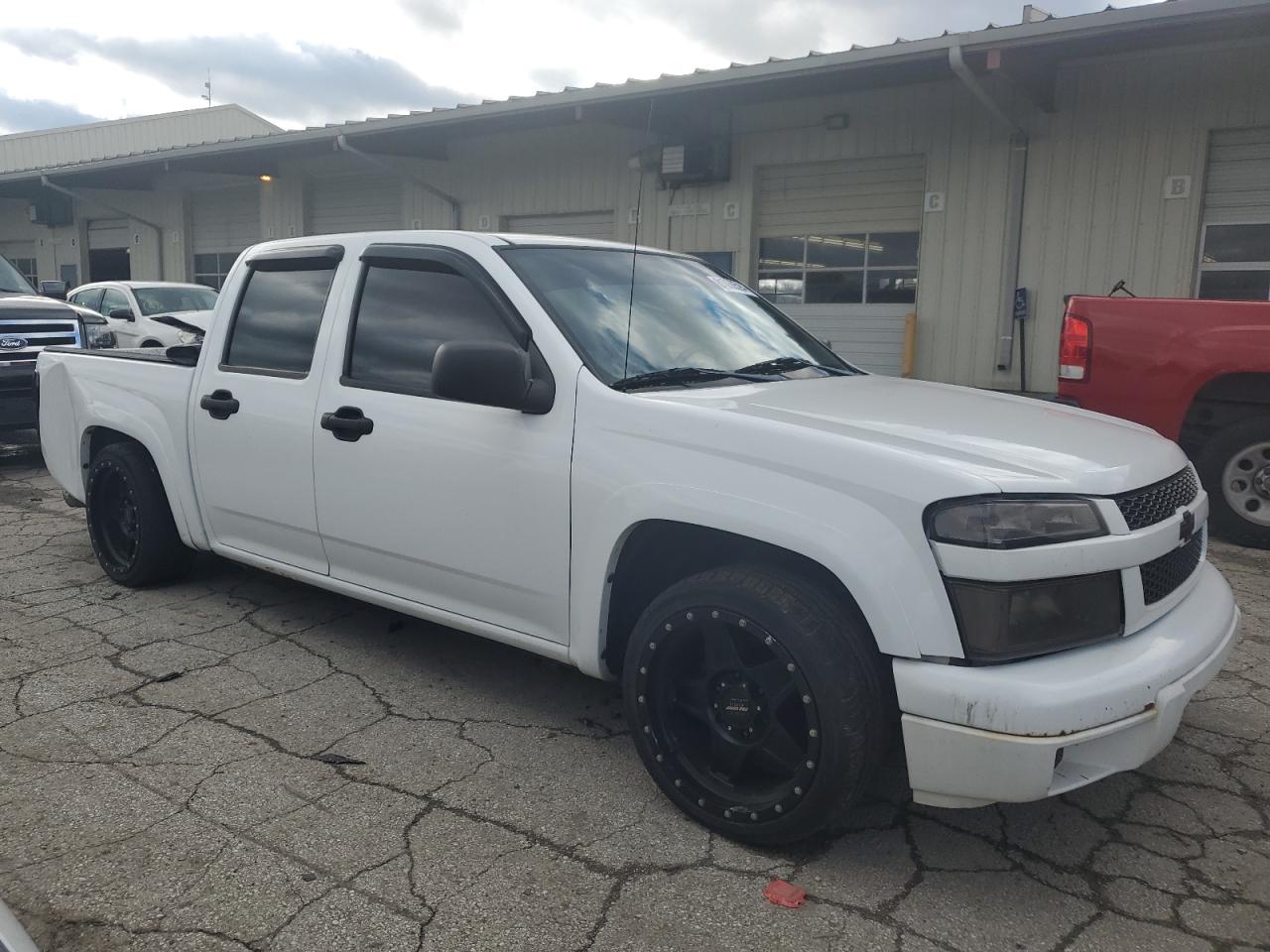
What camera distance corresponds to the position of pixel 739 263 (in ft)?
Answer: 44.1

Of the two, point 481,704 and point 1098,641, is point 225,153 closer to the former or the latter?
point 481,704

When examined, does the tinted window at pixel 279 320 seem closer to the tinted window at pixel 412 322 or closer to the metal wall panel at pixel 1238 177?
the tinted window at pixel 412 322

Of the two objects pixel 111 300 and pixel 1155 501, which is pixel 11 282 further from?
pixel 1155 501

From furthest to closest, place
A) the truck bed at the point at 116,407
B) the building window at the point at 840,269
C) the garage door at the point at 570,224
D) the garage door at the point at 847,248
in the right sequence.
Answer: the garage door at the point at 570,224 → the building window at the point at 840,269 → the garage door at the point at 847,248 → the truck bed at the point at 116,407

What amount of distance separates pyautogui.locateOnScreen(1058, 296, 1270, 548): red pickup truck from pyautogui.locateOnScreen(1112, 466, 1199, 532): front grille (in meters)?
3.43

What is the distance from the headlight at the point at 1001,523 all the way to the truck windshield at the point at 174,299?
47.2 ft

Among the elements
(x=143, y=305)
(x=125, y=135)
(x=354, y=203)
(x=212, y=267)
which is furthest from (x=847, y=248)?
(x=125, y=135)

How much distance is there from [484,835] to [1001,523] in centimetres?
162

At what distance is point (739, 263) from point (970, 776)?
11.7 metres

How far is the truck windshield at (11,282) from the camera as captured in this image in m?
9.50

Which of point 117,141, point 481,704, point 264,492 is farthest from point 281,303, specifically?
point 117,141

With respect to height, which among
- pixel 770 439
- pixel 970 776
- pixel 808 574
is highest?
pixel 770 439

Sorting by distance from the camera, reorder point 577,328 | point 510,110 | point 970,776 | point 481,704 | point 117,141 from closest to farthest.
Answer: point 970,776, point 577,328, point 481,704, point 510,110, point 117,141

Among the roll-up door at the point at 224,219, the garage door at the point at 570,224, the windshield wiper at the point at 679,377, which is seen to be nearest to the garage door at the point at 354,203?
the roll-up door at the point at 224,219
